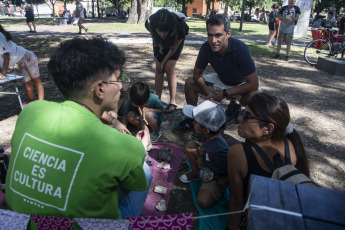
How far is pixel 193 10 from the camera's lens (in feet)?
176

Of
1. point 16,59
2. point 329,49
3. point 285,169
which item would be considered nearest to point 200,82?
point 285,169

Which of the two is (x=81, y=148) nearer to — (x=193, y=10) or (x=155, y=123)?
(x=155, y=123)

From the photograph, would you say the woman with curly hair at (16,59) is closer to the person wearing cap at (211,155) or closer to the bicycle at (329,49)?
the person wearing cap at (211,155)

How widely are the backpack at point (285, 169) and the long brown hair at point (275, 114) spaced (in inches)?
4.4

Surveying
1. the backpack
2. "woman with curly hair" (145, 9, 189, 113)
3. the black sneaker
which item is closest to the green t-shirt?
the backpack

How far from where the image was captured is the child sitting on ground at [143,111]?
2.97 metres

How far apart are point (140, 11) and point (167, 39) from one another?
17.2m

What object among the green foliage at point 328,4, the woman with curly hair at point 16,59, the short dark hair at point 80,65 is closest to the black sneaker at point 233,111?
the short dark hair at point 80,65

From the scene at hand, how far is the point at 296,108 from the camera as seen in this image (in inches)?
178

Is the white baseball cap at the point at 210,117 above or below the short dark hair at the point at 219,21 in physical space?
below

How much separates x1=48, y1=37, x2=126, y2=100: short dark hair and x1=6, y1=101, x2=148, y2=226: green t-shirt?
0.15 metres

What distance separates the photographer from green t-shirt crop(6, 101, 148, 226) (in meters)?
1.05

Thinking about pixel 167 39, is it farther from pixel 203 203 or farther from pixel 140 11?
pixel 140 11

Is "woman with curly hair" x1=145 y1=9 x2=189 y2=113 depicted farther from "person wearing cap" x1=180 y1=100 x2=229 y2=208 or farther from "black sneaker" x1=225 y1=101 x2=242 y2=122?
"person wearing cap" x1=180 y1=100 x2=229 y2=208
